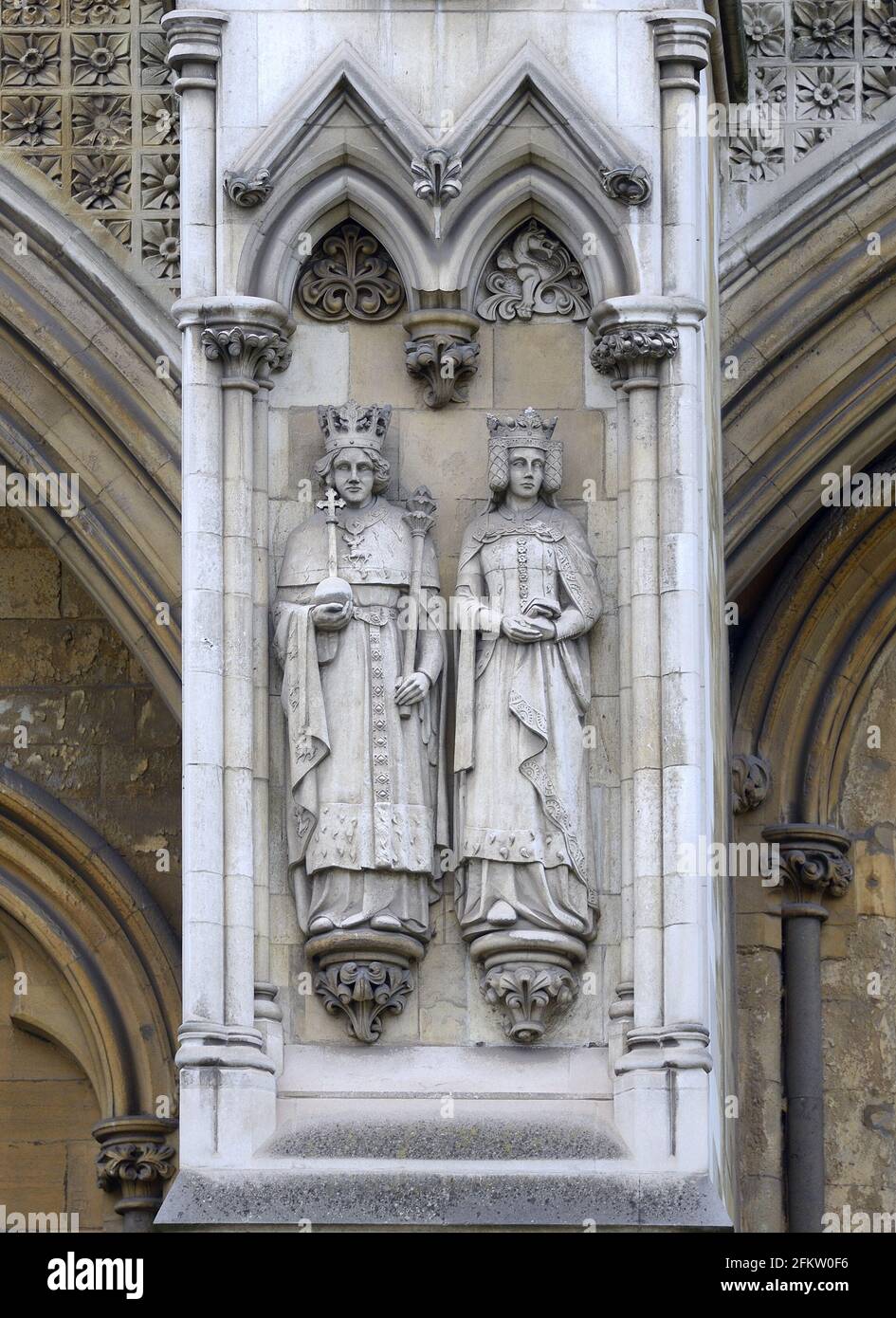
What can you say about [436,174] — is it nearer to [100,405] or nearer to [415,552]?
[415,552]

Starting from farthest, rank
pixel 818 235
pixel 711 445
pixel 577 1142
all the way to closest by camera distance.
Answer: pixel 818 235, pixel 711 445, pixel 577 1142

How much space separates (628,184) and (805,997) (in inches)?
180

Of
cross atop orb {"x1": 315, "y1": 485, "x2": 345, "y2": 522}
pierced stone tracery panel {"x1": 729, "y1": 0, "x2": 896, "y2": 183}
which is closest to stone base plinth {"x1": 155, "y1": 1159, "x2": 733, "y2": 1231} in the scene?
cross atop orb {"x1": 315, "y1": 485, "x2": 345, "y2": 522}

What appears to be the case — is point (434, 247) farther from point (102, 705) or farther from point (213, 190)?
point (102, 705)

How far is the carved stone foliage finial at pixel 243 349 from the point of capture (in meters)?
15.9

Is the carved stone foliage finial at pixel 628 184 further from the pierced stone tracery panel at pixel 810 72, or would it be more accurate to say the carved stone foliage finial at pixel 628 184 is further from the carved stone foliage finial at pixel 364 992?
the pierced stone tracery panel at pixel 810 72

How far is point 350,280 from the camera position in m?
16.2

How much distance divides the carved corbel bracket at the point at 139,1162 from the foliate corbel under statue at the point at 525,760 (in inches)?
151

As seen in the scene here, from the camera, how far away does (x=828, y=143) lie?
62.8 ft

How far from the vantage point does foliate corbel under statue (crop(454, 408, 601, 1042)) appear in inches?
612

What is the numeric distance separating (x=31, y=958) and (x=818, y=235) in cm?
434

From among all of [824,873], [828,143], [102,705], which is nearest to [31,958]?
[102,705]

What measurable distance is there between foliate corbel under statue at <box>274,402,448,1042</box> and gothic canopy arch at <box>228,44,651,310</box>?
25.9 inches

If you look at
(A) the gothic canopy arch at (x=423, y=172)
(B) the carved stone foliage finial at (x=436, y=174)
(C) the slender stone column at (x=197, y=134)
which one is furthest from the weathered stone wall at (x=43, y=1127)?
(B) the carved stone foliage finial at (x=436, y=174)
